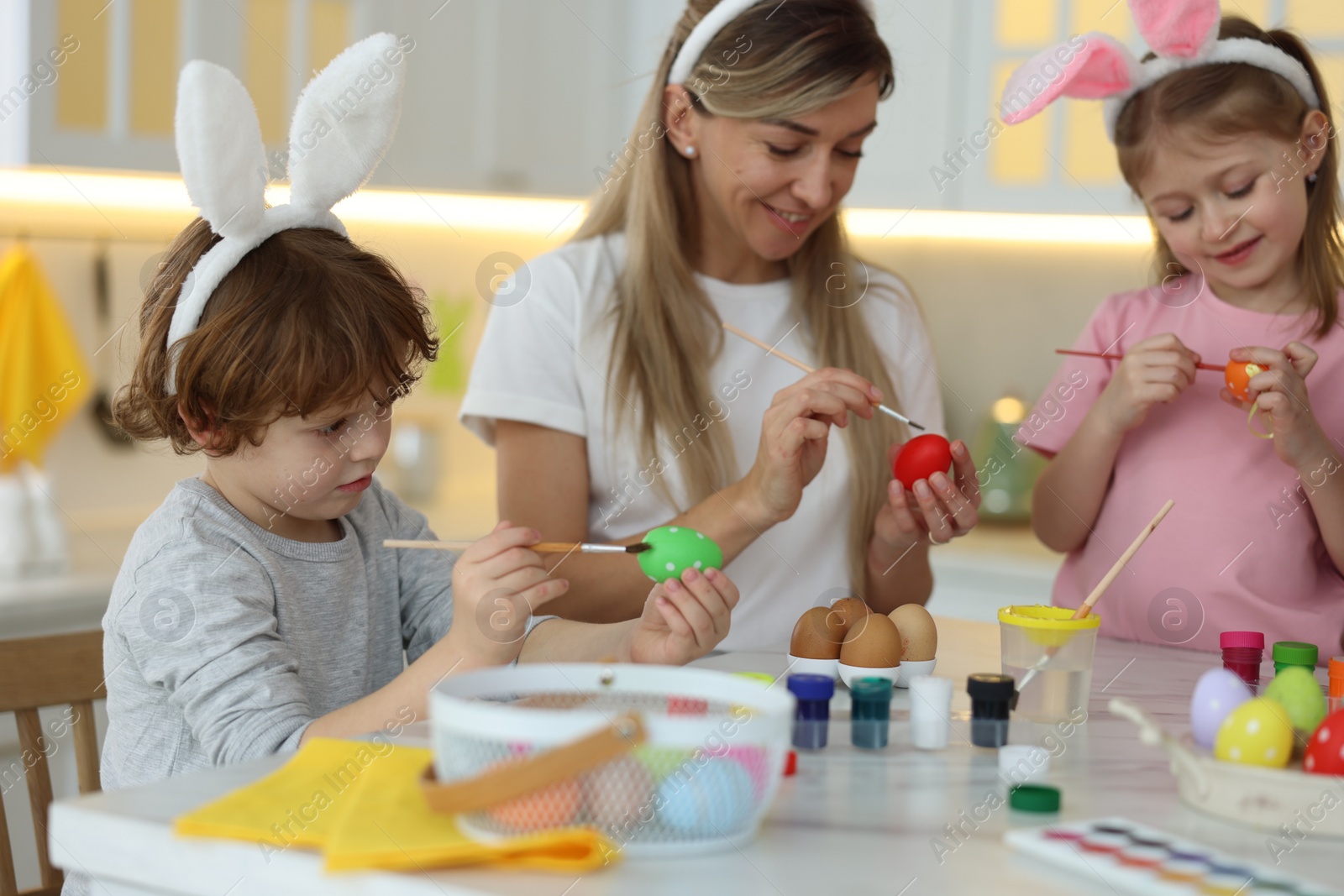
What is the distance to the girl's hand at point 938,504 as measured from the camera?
147cm

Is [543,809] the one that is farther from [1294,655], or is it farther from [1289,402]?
[1289,402]

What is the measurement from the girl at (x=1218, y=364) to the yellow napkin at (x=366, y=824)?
1.06m

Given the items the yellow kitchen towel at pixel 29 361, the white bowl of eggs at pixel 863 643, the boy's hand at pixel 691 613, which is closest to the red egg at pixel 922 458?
the white bowl of eggs at pixel 863 643

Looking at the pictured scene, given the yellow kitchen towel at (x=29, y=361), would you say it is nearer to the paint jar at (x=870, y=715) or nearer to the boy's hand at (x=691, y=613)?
the boy's hand at (x=691, y=613)

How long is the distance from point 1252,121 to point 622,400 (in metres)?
0.83

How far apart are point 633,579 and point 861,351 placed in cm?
46

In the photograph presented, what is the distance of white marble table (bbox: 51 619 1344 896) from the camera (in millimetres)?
691

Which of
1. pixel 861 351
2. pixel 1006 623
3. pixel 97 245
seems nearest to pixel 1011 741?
pixel 1006 623

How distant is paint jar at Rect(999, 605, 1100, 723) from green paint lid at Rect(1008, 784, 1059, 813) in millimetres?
232

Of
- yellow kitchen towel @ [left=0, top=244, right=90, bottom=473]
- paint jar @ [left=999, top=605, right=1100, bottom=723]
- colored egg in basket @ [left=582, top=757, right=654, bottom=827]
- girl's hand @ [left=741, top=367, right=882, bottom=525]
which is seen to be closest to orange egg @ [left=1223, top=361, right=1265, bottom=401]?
girl's hand @ [left=741, top=367, right=882, bottom=525]

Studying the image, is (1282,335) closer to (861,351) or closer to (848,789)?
(861,351)

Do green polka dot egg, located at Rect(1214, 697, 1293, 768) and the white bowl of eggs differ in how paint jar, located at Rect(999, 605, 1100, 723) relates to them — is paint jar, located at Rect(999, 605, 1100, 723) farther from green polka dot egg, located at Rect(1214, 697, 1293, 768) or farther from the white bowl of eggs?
green polka dot egg, located at Rect(1214, 697, 1293, 768)

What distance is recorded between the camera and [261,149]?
1.19 metres

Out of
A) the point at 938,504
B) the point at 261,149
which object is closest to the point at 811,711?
the point at 938,504
